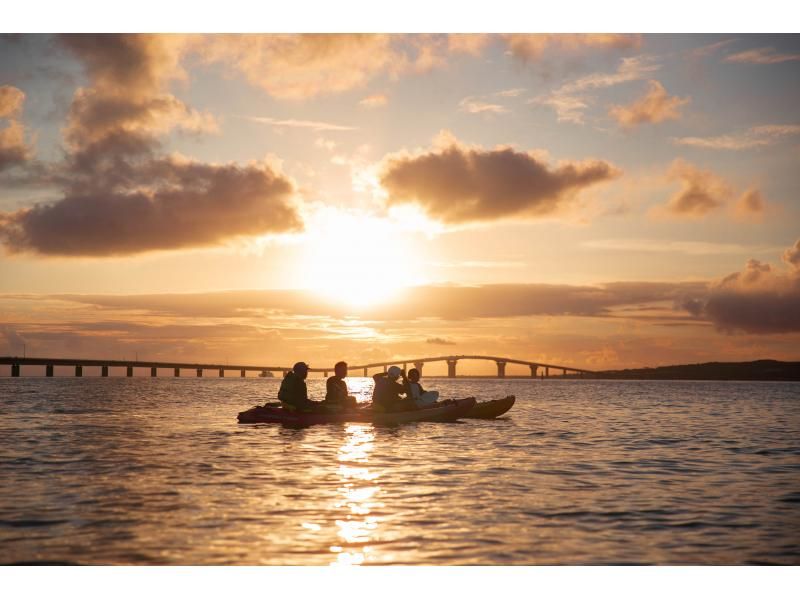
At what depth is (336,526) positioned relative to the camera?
14.7 meters

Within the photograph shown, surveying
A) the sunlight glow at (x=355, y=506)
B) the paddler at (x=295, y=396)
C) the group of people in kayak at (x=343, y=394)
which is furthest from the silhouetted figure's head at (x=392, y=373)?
the sunlight glow at (x=355, y=506)

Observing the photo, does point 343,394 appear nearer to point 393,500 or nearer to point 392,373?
point 392,373

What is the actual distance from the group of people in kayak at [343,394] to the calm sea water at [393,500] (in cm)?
273

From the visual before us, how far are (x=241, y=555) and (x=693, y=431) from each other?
34.6 meters

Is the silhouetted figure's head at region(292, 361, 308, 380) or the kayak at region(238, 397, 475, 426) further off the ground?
the silhouetted figure's head at region(292, 361, 308, 380)

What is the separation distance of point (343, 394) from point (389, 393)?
2186mm

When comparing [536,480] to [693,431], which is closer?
[536,480]

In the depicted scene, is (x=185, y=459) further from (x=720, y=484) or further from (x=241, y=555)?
(x=720, y=484)

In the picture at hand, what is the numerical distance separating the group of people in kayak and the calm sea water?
273 cm

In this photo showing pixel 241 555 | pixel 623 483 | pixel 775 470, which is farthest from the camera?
pixel 775 470

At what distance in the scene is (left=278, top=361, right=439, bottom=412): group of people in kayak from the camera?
3603 centimetres

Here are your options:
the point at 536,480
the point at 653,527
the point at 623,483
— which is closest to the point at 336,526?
the point at 653,527

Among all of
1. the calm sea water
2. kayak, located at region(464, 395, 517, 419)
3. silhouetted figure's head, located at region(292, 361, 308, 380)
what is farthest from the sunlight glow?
kayak, located at region(464, 395, 517, 419)

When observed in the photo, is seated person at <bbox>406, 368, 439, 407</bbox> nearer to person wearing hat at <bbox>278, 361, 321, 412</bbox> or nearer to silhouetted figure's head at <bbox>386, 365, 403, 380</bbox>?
silhouetted figure's head at <bbox>386, 365, 403, 380</bbox>
